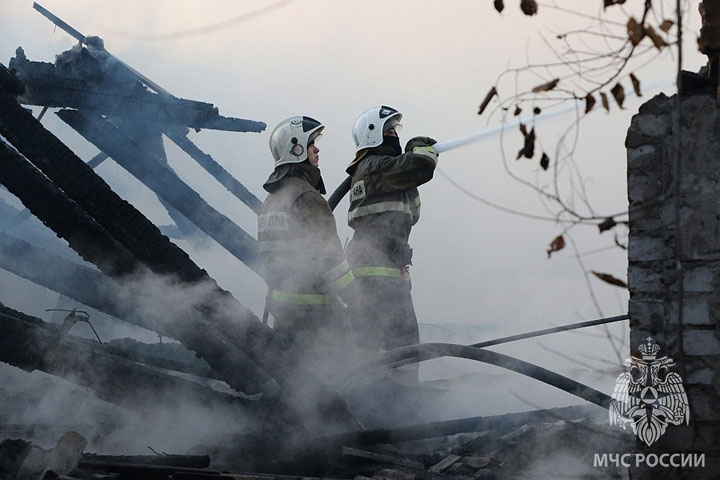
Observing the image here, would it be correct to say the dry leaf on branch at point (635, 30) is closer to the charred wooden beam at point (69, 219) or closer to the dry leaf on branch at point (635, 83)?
the dry leaf on branch at point (635, 83)

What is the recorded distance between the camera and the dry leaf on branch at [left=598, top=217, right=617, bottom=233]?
11.1 ft

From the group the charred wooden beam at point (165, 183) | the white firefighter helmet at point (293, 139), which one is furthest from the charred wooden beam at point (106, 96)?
the white firefighter helmet at point (293, 139)

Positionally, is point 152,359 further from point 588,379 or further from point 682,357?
point 682,357

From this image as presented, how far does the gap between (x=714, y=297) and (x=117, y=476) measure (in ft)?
9.68

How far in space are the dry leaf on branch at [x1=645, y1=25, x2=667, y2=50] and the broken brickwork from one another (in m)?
0.60

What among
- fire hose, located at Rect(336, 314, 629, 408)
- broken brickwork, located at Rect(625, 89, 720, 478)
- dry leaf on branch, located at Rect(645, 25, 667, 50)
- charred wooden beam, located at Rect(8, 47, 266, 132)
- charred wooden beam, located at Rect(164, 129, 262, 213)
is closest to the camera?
dry leaf on branch, located at Rect(645, 25, 667, 50)

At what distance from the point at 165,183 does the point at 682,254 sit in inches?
293

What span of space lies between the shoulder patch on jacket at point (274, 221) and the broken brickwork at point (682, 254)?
3.21 metres

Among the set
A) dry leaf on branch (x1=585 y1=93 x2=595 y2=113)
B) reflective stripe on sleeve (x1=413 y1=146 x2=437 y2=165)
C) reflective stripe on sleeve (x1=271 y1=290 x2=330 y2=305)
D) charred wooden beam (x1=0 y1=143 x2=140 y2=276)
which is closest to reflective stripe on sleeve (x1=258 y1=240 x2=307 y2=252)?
reflective stripe on sleeve (x1=271 y1=290 x2=330 y2=305)

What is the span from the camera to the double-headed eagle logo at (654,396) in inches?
149

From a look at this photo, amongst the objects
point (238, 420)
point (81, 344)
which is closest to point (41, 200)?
point (81, 344)

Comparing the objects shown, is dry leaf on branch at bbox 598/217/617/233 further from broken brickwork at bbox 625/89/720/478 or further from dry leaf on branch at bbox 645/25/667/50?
dry leaf on branch at bbox 645/25/667/50

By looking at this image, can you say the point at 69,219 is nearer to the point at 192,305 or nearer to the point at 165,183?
the point at 192,305

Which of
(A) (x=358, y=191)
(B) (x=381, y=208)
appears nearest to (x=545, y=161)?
(B) (x=381, y=208)
